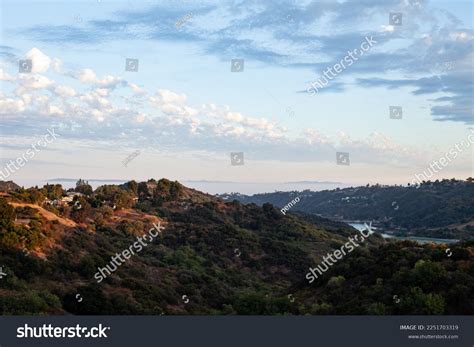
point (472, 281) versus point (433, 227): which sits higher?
point (472, 281)

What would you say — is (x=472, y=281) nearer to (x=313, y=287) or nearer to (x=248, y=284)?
(x=313, y=287)

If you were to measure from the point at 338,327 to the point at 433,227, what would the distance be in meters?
171

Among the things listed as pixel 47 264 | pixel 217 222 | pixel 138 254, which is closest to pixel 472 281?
pixel 47 264

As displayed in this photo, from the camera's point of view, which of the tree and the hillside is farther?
the tree

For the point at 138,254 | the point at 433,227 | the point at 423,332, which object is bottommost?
the point at 433,227

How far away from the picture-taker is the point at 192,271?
177 feet

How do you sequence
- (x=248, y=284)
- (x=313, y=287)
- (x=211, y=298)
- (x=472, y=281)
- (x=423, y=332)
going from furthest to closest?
(x=248, y=284), (x=211, y=298), (x=313, y=287), (x=472, y=281), (x=423, y=332)

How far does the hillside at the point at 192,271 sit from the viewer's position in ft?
96.9

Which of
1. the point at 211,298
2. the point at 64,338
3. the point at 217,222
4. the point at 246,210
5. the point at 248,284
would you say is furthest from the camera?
the point at 246,210

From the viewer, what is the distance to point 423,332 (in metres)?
21.3

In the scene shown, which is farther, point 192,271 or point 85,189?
point 85,189

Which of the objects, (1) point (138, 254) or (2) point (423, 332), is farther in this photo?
(1) point (138, 254)

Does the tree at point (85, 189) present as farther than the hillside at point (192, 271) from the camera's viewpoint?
Yes

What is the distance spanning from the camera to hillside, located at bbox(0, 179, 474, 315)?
96.9 feet
